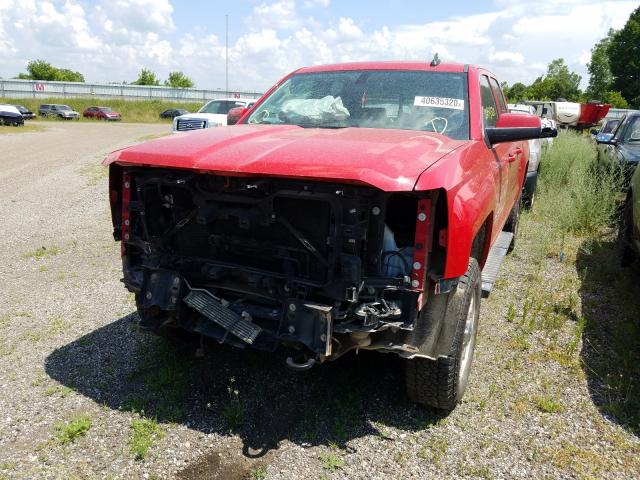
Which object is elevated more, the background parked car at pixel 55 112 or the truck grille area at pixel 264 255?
the truck grille area at pixel 264 255

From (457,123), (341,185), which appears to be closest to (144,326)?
(341,185)

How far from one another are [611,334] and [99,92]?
58.2 meters

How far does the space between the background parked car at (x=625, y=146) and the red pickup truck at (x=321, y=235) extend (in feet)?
17.8

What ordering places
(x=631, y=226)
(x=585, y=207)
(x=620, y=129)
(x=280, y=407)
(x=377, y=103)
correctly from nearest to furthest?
1. (x=280, y=407)
2. (x=377, y=103)
3. (x=631, y=226)
4. (x=585, y=207)
5. (x=620, y=129)

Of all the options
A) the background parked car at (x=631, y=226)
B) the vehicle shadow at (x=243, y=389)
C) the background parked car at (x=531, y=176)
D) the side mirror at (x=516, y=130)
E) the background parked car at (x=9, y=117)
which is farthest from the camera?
the background parked car at (x=9, y=117)

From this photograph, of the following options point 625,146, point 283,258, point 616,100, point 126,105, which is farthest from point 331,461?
point 616,100

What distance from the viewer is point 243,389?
3.58 m

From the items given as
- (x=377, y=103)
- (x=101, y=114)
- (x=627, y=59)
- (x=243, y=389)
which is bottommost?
(x=101, y=114)

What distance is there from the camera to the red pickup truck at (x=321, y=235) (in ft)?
8.94

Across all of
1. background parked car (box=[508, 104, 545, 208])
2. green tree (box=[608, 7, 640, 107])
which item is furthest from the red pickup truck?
green tree (box=[608, 7, 640, 107])

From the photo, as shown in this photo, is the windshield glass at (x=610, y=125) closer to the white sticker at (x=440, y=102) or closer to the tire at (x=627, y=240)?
the tire at (x=627, y=240)

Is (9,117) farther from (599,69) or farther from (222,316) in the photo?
(599,69)

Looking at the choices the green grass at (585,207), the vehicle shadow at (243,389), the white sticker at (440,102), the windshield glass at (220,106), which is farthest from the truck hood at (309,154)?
the windshield glass at (220,106)

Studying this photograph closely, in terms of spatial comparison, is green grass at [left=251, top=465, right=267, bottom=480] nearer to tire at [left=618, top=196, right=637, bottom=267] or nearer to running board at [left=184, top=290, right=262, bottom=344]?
running board at [left=184, top=290, right=262, bottom=344]
